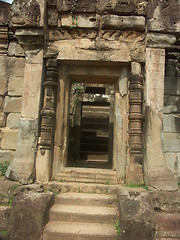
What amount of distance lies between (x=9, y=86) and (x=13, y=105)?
407 millimetres

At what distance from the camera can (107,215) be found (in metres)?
3.24

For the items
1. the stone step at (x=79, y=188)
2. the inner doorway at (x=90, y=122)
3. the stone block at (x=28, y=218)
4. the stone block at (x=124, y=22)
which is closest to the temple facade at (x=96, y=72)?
the stone block at (x=124, y=22)

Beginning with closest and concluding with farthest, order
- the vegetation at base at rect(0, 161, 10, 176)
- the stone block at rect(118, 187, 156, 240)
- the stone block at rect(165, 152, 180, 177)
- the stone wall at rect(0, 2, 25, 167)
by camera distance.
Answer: the stone block at rect(118, 187, 156, 240), the vegetation at base at rect(0, 161, 10, 176), the stone block at rect(165, 152, 180, 177), the stone wall at rect(0, 2, 25, 167)

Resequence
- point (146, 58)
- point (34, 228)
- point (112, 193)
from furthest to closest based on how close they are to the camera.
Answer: point (146, 58) → point (112, 193) → point (34, 228)

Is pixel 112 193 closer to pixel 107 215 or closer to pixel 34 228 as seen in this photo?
pixel 107 215

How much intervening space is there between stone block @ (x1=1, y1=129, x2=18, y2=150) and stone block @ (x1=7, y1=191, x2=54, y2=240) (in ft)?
5.40

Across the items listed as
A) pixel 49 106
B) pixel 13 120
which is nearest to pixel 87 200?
pixel 49 106

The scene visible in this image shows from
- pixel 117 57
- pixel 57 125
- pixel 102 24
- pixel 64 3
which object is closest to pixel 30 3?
pixel 64 3

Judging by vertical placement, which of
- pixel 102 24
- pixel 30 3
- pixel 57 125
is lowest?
pixel 57 125

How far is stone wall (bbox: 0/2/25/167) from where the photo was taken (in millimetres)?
4602

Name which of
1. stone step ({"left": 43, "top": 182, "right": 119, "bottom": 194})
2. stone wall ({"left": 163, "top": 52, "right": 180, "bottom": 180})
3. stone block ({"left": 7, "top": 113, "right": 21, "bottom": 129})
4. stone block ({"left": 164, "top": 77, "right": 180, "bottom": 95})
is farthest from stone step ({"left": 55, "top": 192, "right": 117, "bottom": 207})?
stone block ({"left": 164, "top": 77, "right": 180, "bottom": 95})

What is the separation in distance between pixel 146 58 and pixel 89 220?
2784 millimetres

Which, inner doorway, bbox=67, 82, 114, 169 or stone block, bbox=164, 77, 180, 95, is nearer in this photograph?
stone block, bbox=164, 77, 180, 95

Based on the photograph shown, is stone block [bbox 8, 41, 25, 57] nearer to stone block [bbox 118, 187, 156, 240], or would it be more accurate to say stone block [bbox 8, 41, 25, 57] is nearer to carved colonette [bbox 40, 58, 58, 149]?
carved colonette [bbox 40, 58, 58, 149]
